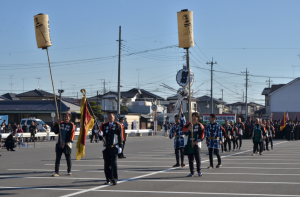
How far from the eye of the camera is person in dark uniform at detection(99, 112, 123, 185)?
30.5ft

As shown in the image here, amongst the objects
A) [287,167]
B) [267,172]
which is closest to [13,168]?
[267,172]

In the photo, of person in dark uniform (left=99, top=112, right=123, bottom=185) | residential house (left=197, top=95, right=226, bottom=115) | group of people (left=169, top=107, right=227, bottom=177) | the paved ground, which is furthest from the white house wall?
person in dark uniform (left=99, top=112, right=123, bottom=185)

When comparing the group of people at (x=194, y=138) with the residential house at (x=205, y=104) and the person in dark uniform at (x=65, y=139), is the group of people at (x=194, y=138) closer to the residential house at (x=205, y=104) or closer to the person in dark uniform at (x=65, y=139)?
the person in dark uniform at (x=65, y=139)

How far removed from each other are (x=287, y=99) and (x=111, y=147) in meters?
60.6

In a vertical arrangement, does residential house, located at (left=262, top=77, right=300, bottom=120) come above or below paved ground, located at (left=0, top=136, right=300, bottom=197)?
above

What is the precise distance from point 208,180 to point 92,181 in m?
2.98

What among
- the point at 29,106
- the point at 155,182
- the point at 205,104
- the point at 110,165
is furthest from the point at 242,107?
the point at 110,165

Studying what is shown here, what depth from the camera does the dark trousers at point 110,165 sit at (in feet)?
30.3

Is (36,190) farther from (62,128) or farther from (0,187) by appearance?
(62,128)

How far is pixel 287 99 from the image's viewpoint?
64938mm

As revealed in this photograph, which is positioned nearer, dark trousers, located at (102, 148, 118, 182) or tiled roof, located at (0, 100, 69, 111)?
dark trousers, located at (102, 148, 118, 182)

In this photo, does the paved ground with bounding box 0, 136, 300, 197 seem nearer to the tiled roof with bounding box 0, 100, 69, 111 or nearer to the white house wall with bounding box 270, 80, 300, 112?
the tiled roof with bounding box 0, 100, 69, 111

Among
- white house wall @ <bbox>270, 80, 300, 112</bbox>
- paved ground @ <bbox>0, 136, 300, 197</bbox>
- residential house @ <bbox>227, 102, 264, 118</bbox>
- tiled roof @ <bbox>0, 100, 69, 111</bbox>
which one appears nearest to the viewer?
paved ground @ <bbox>0, 136, 300, 197</bbox>

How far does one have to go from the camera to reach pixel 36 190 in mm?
8586
